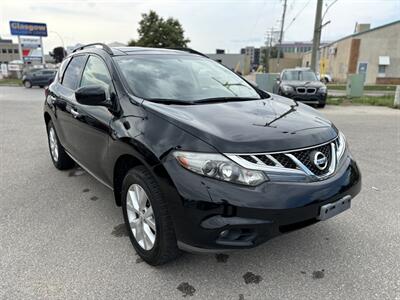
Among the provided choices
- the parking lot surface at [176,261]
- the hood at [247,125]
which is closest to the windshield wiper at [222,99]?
the hood at [247,125]

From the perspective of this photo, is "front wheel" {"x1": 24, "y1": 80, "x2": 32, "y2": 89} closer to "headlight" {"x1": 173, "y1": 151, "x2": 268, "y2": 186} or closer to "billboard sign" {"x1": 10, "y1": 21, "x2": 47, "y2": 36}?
"billboard sign" {"x1": 10, "y1": 21, "x2": 47, "y2": 36}

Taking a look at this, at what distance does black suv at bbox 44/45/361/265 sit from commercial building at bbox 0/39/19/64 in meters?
111

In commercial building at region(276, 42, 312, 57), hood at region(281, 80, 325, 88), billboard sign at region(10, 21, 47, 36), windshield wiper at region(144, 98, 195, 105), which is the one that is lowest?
hood at region(281, 80, 325, 88)

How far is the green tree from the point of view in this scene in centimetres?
4081

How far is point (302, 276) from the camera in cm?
253

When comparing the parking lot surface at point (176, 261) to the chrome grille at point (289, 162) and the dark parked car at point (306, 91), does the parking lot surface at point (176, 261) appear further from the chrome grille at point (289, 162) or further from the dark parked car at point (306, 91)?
the dark parked car at point (306, 91)

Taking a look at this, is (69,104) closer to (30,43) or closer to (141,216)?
(141,216)

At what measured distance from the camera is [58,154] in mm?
4855

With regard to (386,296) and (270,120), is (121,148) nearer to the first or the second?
(270,120)

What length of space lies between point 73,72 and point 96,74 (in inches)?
34.7

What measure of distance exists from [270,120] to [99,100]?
→ 1.48 meters

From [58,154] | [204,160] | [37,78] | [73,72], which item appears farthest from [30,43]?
[204,160]

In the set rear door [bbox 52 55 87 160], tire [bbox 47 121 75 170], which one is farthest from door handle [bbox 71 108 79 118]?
tire [bbox 47 121 75 170]

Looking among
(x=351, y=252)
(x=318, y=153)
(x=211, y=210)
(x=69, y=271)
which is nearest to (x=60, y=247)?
(x=69, y=271)
